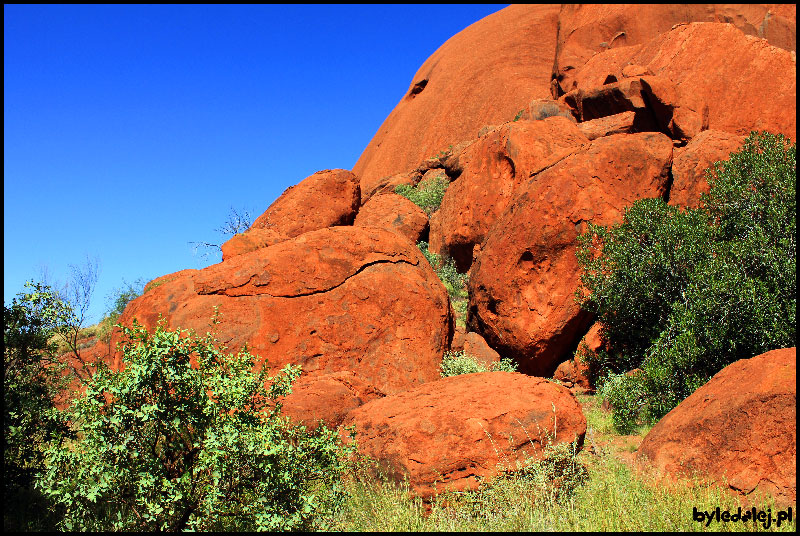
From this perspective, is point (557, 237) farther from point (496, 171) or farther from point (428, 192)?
point (428, 192)

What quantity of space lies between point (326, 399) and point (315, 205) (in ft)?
33.3

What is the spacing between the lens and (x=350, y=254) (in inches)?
510

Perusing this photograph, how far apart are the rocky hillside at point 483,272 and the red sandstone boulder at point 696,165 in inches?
1.7

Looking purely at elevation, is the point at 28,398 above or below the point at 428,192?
below

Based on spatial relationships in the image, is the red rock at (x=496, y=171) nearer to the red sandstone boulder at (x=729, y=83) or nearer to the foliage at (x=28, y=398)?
the red sandstone boulder at (x=729, y=83)

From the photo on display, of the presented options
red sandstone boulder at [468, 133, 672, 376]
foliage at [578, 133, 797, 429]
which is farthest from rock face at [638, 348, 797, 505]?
red sandstone boulder at [468, 133, 672, 376]

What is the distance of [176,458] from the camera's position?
6.78 m

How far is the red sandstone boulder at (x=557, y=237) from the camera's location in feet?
48.5

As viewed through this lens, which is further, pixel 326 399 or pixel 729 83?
pixel 729 83

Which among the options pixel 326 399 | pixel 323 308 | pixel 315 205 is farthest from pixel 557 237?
pixel 326 399

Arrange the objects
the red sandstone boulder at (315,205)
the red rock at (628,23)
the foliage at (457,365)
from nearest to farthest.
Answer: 1. the foliage at (457,365)
2. the red sandstone boulder at (315,205)
3. the red rock at (628,23)

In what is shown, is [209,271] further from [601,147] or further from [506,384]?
[601,147]

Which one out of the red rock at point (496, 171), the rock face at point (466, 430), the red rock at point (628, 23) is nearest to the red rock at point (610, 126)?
the red rock at point (496, 171)

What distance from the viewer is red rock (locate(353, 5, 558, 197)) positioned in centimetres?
4122
